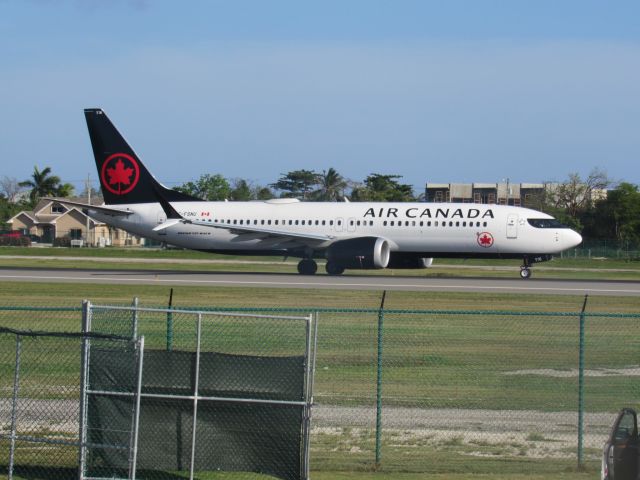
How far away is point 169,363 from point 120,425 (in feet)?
2.78

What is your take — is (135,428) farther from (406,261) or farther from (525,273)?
(406,261)

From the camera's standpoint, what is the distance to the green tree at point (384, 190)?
11186 cm

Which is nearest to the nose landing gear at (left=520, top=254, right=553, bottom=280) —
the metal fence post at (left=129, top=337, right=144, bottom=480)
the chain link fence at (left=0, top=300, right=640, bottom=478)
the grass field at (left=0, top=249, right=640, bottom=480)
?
the grass field at (left=0, top=249, right=640, bottom=480)

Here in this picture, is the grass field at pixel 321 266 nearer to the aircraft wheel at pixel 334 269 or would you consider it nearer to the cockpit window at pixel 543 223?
the aircraft wheel at pixel 334 269

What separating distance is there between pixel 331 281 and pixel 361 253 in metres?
2.95

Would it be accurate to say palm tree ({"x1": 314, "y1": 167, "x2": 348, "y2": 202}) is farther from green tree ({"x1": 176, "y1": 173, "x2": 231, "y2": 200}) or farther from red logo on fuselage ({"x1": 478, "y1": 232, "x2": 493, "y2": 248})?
red logo on fuselage ({"x1": 478, "y1": 232, "x2": 493, "y2": 248})

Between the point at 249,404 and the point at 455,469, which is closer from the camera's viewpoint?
the point at 249,404

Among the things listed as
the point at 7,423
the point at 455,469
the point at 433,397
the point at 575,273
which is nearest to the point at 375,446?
the point at 455,469

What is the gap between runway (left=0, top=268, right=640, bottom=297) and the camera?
36.7m

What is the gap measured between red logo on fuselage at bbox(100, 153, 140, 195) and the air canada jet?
0.05m

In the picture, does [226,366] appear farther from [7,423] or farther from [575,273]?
[575,273]

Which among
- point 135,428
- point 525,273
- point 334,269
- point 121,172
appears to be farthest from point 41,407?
point 121,172

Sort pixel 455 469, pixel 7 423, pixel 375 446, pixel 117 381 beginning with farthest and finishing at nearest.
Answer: pixel 7 423
pixel 375 446
pixel 455 469
pixel 117 381

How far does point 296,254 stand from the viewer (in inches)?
1784
